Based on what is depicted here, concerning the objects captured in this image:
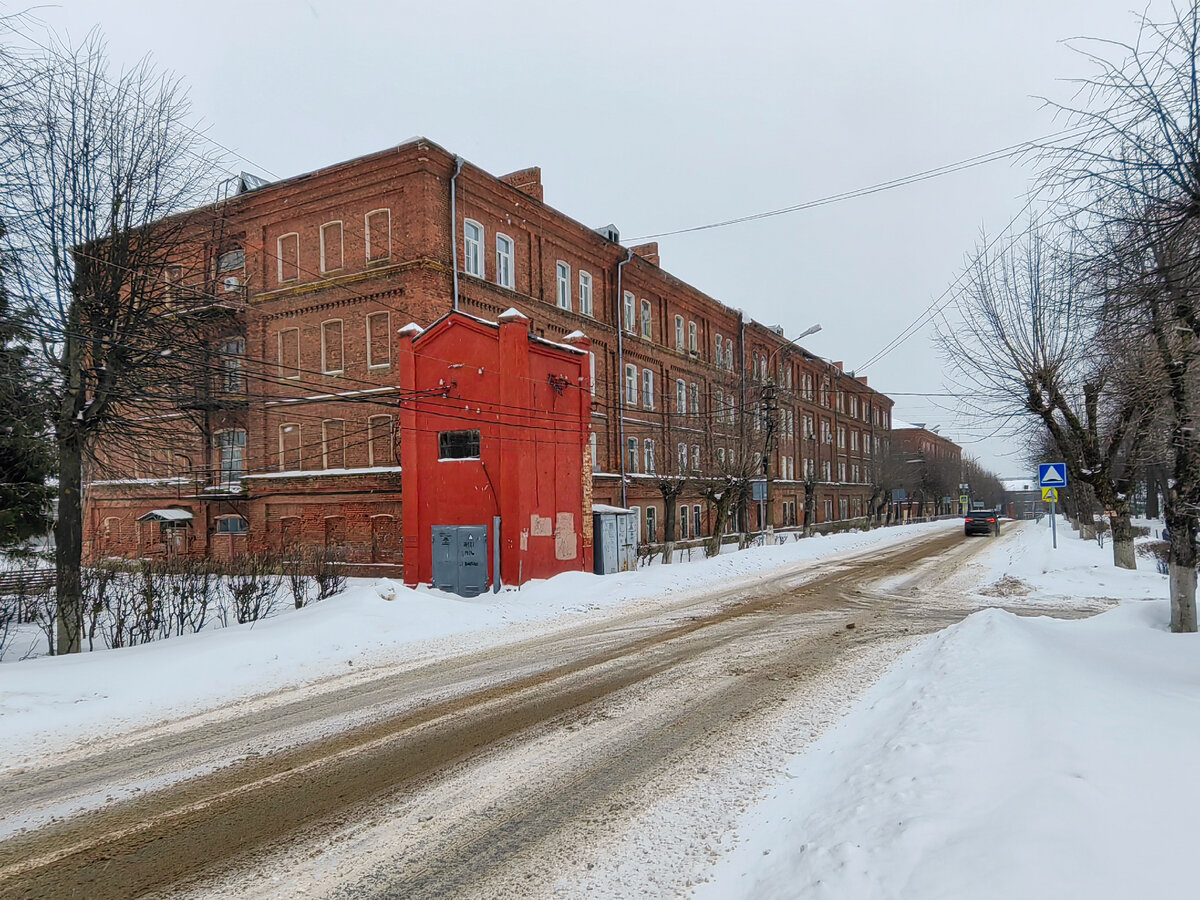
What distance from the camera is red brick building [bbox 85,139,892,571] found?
22.8 meters

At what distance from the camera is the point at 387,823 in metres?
4.71

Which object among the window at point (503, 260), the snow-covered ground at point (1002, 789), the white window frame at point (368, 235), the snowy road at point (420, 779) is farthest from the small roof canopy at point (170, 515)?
the snow-covered ground at point (1002, 789)

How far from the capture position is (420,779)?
5.46m

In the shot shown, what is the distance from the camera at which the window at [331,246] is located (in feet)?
80.2

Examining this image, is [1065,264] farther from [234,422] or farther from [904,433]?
[904,433]

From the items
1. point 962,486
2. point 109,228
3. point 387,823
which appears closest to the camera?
point 387,823

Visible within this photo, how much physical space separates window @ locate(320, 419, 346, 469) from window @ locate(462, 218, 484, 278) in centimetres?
697

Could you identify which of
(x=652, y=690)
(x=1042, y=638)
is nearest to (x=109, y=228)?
(x=652, y=690)

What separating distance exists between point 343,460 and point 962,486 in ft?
269

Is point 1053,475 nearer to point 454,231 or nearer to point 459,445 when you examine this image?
point 459,445

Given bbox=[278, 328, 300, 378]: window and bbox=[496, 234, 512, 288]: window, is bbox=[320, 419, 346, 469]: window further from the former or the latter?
bbox=[496, 234, 512, 288]: window

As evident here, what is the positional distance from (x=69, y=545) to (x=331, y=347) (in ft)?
46.8

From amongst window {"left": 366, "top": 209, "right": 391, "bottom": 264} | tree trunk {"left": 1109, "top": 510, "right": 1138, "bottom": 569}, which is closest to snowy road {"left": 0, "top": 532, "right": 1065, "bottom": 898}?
tree trunk {"left": 1109, "top": 510, "right": 1138, "bottom": 569}

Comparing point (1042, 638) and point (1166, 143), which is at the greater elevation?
point (1166, 143)
